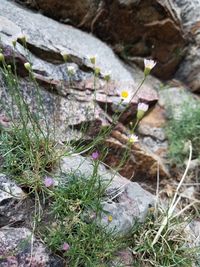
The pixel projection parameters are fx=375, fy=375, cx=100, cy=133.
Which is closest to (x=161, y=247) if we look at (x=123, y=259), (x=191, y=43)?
(x=123, y=259)

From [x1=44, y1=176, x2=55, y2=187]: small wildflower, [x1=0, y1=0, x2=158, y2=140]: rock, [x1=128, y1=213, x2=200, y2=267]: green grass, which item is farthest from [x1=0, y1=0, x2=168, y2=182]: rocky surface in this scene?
[x1=128, y1=213, x2=200, y2=267]: green grass

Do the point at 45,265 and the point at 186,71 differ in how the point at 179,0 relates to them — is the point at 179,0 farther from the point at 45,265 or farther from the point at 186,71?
the point at 45,265

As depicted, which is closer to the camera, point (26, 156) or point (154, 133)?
point (26, 156)

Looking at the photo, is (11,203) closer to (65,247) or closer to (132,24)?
(65,247)

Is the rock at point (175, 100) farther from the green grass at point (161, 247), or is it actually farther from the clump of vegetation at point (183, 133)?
the green grass at point (161, 247)

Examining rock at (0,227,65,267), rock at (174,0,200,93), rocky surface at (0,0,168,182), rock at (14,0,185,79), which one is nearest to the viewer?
rock at (0,227,65,267)

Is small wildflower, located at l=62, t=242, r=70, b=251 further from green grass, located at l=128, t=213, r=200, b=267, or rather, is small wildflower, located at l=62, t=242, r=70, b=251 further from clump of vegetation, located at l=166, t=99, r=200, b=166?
clump of vegetation, located at l=166, t=99, r=200, b=166

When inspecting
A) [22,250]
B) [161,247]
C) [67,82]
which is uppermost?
[67,82]
